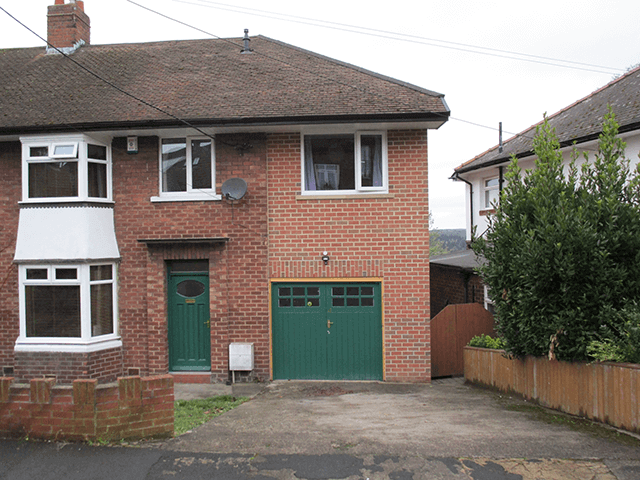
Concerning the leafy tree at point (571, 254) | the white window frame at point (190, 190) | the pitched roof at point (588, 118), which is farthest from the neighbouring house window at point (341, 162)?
the pitched roof at point (588, 118)

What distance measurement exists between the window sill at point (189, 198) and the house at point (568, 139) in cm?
495

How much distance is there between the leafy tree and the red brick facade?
2.17 m

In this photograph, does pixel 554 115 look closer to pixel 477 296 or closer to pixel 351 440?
pixel 477 296

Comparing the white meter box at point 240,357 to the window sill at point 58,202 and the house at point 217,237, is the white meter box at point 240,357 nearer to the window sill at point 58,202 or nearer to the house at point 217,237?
the house at point 217,237

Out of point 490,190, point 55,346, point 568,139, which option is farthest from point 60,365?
point 490,190

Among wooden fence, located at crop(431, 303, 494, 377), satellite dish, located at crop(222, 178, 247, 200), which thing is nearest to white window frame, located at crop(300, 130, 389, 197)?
satellite dish, located at crop(222, 178, 247, 200)

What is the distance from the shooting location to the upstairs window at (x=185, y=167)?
10.2 metres

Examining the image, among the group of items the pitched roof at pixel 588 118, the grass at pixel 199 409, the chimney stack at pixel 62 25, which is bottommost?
the grass at pixel 199 409

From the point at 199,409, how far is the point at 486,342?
5.53 metres

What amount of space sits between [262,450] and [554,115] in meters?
13.8

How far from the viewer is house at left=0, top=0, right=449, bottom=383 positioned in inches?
384

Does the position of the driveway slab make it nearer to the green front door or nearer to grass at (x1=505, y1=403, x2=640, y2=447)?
grass at (x1=505, y1=403, x2=640, y2=447)

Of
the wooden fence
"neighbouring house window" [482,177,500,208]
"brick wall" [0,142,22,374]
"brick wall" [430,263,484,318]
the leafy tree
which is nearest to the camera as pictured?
the leafy tree

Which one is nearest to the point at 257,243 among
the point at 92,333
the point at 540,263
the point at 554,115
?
the point at 92,333
